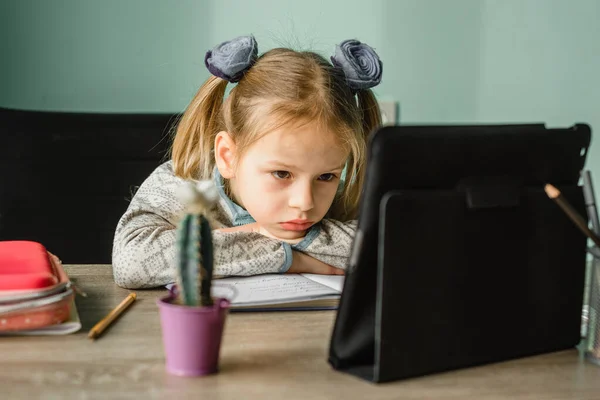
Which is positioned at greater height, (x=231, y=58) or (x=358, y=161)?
(x=231, y=58)

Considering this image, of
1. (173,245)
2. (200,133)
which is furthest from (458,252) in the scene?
(200,133)

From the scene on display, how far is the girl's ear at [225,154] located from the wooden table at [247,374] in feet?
1.63

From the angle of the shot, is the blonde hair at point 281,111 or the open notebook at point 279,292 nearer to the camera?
the open notebook at point 279,292

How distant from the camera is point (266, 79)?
50.1 inches

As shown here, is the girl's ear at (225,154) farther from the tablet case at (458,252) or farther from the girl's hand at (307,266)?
the tablet case at (458,252)

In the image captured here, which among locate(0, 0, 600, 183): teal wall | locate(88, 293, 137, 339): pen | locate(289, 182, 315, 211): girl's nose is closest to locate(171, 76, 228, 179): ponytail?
locate(289, 182, 315, 211): girl's nose

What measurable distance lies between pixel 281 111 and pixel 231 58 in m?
0.16

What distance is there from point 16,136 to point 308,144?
0.89 meters

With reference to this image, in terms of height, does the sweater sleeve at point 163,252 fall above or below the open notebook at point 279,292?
above

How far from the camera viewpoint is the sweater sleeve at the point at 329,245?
1.19m

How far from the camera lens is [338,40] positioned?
212 centimetres

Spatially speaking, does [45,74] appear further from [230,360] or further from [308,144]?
[230,360]

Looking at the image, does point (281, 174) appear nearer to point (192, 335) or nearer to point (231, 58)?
point (231, 58)

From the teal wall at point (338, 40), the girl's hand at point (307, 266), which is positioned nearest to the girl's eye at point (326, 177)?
the girl's hand at point (307, 266)
